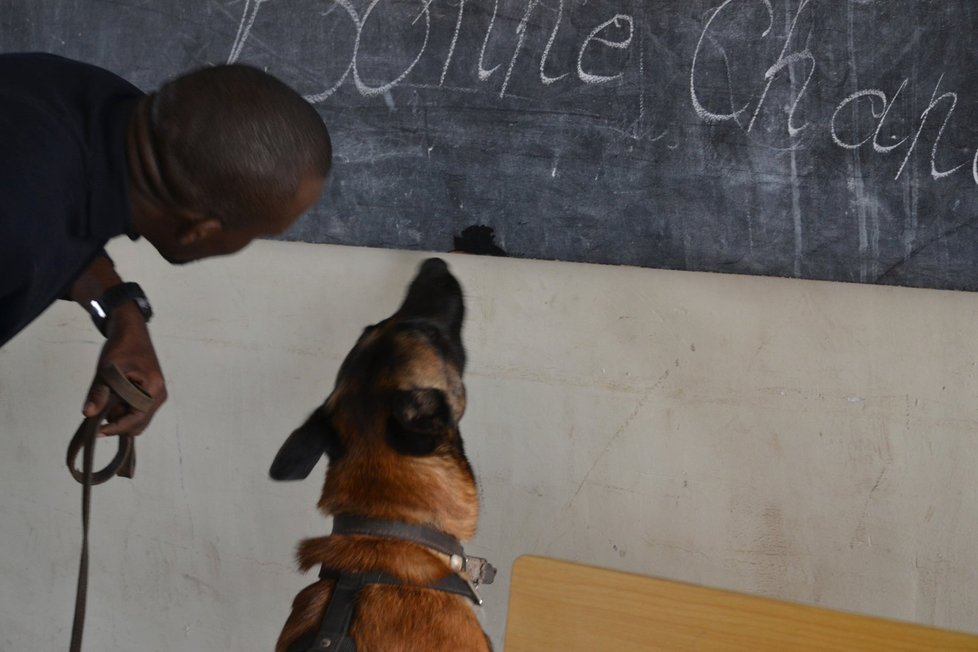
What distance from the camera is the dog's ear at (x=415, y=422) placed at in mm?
1400

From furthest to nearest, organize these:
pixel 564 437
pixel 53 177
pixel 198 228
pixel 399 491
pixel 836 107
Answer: pixel 564 437
pixel 836 107
pixel 399 491
pixel 198 228
pixel 53 177

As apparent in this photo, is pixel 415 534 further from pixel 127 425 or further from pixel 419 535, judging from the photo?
pixel 127 425

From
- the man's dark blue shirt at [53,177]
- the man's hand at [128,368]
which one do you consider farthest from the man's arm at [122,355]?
the man's dark blue shirt at [53,177]

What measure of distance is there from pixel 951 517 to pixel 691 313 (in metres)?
0.57

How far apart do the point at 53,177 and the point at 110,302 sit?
17.5 inches

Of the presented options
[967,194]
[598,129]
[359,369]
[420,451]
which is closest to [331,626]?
[420,451]

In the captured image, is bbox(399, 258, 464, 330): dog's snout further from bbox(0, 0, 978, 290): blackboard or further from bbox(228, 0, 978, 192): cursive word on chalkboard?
bbox(228, 0, 978, 192): cursive word on chalkboard

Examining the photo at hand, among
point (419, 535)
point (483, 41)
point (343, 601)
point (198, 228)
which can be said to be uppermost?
point (483, 41)

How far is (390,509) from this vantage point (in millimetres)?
1406

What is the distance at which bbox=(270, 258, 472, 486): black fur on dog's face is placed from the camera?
4.63 ft

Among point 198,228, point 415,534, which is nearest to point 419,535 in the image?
point 415,534

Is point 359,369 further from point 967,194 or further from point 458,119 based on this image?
point 967,194

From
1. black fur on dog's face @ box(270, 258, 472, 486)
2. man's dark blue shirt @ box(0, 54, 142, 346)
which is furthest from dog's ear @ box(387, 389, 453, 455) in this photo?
man's dark blue shirt @ box(0, 54, 142, 346)

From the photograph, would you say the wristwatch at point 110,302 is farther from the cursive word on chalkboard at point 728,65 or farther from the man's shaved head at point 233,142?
the cursive word on chalkboard at point 728,65
